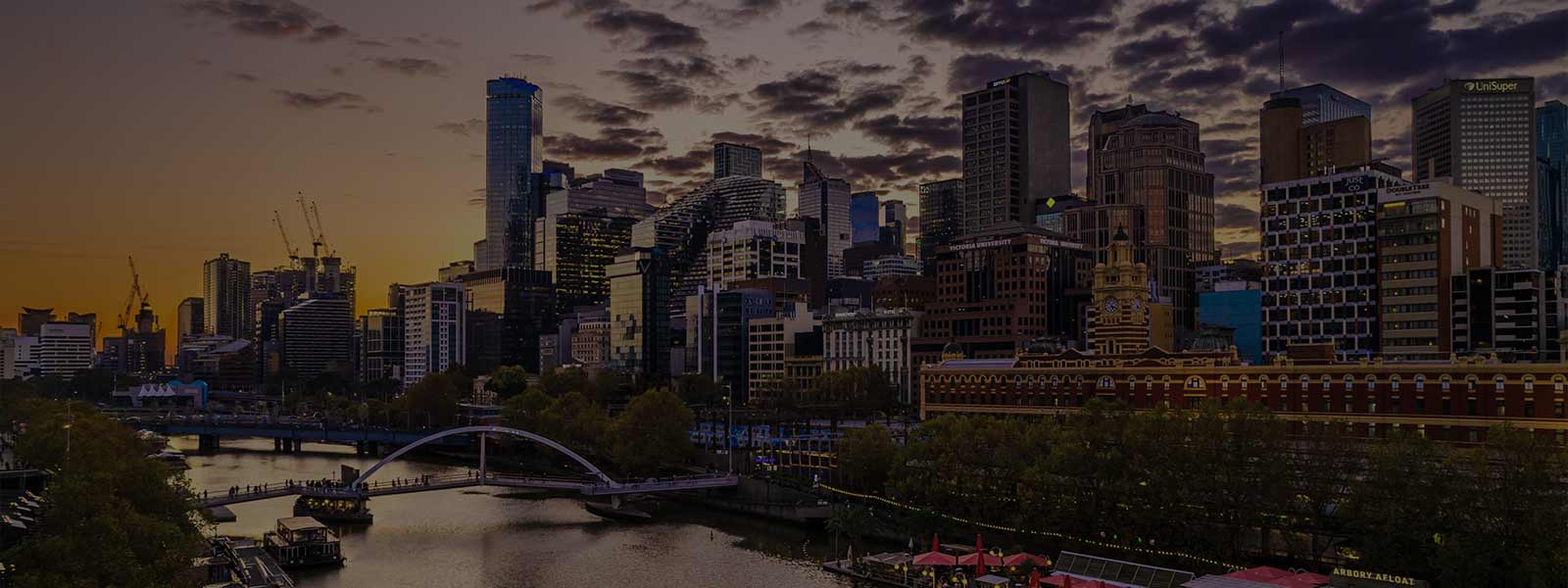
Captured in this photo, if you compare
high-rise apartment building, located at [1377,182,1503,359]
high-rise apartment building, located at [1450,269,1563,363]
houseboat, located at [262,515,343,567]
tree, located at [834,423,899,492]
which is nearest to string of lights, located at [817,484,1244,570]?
tree, located at [834,423,899,492]

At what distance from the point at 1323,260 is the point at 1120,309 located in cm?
4186

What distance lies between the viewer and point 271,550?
87.5 meters

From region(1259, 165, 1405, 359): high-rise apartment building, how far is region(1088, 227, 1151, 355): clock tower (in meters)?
30.0

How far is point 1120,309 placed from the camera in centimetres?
12206

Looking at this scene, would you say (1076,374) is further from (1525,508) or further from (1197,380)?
(1525,508)

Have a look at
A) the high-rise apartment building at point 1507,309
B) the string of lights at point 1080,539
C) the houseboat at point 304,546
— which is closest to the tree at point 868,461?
the string of lights at point 1080,539

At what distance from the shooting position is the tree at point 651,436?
12350 cm

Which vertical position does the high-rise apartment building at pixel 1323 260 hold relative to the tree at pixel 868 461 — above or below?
above

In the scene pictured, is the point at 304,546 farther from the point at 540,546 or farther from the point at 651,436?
the point at 651,436

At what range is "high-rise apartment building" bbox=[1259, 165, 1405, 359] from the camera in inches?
5748

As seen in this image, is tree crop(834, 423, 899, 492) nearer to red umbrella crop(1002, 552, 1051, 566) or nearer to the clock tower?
red umbrella crop(1002, 552, 1051, 566)

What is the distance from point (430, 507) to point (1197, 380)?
65773 mm

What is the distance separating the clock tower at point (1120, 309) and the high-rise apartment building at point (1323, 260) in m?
30.0

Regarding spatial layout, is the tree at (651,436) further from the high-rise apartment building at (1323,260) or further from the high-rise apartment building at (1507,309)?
the high-rise apartment building at (1507,309)
